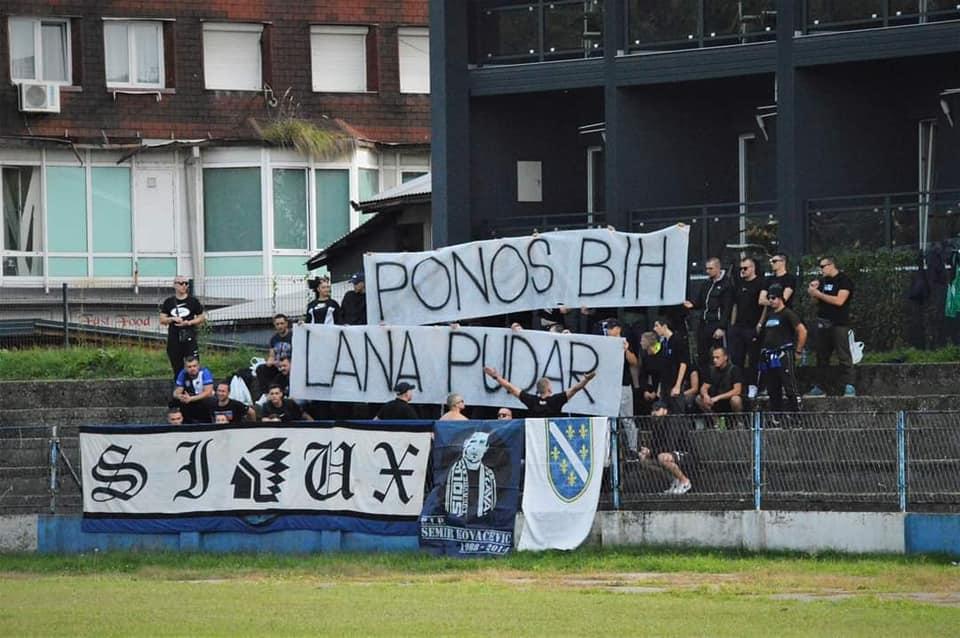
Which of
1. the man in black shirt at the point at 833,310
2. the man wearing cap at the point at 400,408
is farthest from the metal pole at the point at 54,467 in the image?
the man in black shirt at the point at 833,310

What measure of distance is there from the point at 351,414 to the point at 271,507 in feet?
6.59

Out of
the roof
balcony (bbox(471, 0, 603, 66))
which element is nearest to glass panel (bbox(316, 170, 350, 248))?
the roof

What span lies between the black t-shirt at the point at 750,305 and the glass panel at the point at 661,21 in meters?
7.63

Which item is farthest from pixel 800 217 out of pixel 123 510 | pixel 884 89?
pixel 123 510

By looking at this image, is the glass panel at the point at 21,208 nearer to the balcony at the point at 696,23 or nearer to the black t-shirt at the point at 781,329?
the balcony at the point at 696,23

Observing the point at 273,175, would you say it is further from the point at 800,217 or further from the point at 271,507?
the point at 271,507

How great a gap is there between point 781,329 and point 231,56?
25324mm

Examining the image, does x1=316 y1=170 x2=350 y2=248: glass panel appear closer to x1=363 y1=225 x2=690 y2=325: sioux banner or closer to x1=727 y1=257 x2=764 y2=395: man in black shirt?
x1=363 y1=225 x2=690 y2=325: sioux banner

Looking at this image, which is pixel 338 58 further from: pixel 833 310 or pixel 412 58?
pixel 833 310

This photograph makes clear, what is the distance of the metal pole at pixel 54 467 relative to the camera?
2578 cm

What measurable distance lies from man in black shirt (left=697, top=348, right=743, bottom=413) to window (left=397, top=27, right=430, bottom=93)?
24965 mm

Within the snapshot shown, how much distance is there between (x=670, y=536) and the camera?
23031 millimetres

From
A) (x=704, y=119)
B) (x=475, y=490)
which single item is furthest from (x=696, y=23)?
(x=475, y=490)

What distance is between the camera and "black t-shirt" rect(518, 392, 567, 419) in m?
23.7
